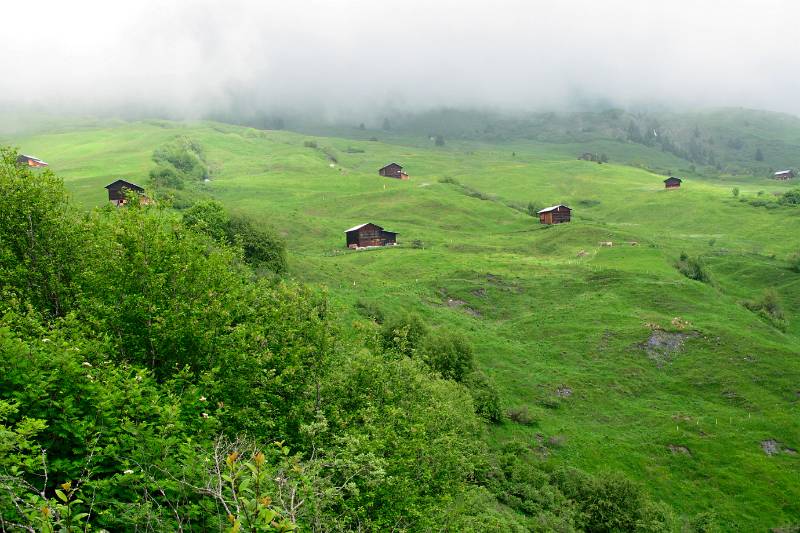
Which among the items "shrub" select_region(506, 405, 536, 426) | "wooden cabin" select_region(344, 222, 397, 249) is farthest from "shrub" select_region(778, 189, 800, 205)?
"shrub" select_region(506, 405, 536, 426)

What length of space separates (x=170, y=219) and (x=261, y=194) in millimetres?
132830

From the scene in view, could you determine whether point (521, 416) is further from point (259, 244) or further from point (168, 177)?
point (168, 177)

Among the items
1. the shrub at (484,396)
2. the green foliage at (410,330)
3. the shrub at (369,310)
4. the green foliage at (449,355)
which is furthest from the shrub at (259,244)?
the shrub at (484,396)

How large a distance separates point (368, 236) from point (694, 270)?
66091 mm

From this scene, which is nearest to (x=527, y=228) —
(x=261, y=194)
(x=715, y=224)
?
(x=715, y=224)

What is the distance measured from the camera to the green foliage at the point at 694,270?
105062 mm

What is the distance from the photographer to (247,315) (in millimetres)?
27672

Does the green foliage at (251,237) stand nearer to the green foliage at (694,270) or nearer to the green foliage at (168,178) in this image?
the green foliage at (168,178)

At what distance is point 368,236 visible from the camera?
120 meters

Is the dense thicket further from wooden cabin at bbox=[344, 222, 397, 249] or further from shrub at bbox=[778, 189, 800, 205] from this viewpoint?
shrub at bbox=[778, 189, 800, 205]

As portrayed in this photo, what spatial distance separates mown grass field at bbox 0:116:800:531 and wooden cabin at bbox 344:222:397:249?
3612mm

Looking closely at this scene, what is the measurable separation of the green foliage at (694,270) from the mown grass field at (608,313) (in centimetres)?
296

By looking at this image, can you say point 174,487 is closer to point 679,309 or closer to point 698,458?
point 698,458

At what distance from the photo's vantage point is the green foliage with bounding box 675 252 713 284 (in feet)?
345
